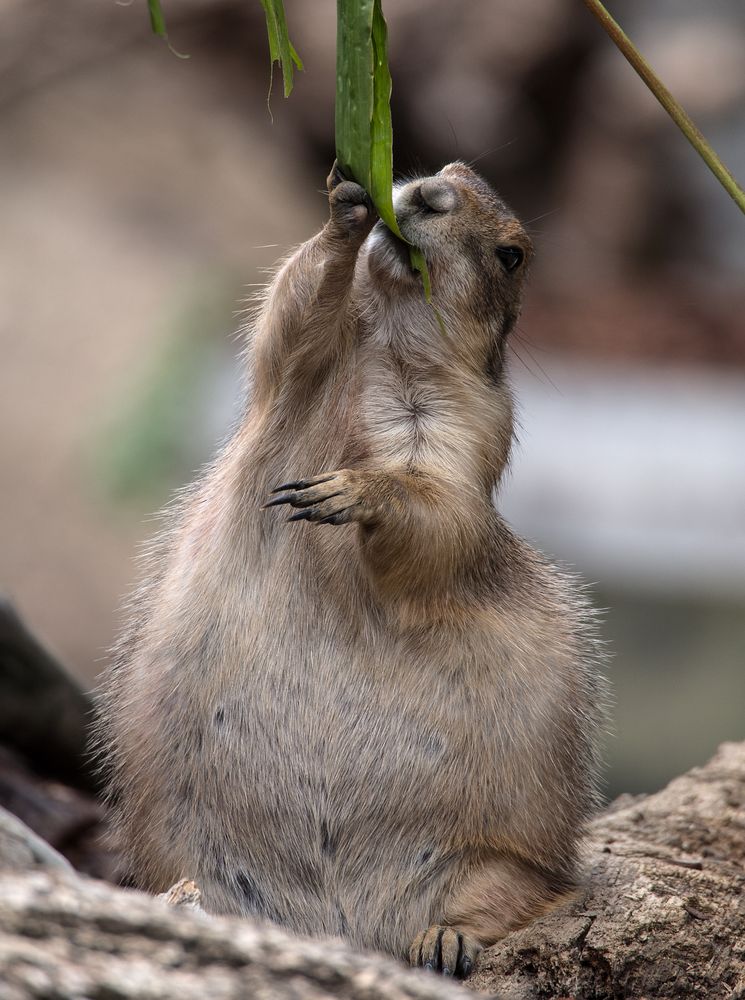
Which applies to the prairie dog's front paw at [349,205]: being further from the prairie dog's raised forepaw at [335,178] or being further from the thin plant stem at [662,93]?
the thin plant stem at [662,93]

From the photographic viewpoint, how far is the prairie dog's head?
187 inches

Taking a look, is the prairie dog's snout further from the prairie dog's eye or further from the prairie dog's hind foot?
the prairie dog's hind foot

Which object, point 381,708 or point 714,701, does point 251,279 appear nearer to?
point 714,701

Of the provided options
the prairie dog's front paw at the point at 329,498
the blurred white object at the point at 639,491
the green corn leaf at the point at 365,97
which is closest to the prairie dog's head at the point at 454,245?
the green corn leaf at the point at 365,97

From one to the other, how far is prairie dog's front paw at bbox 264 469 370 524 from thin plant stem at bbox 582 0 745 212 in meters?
1.41

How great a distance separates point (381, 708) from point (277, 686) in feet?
1.17

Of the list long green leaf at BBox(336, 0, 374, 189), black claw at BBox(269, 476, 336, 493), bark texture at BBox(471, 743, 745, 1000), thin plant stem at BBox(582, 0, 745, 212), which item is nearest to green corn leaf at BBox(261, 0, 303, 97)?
long green leaf at BBox(336, 0, 374, 189)

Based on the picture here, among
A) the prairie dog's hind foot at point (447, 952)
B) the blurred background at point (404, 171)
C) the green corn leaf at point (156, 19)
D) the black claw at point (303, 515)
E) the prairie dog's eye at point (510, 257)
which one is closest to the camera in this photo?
the green corn leaf at point (156, 19)

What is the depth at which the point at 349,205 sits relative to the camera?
4488 mm

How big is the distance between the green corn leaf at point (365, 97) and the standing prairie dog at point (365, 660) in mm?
389

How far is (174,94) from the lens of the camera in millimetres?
19781

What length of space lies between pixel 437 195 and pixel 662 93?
1.06 metres

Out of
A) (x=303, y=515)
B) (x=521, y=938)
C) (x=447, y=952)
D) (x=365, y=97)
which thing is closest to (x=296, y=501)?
(x=303, y=515)

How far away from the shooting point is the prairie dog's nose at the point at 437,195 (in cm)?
473
